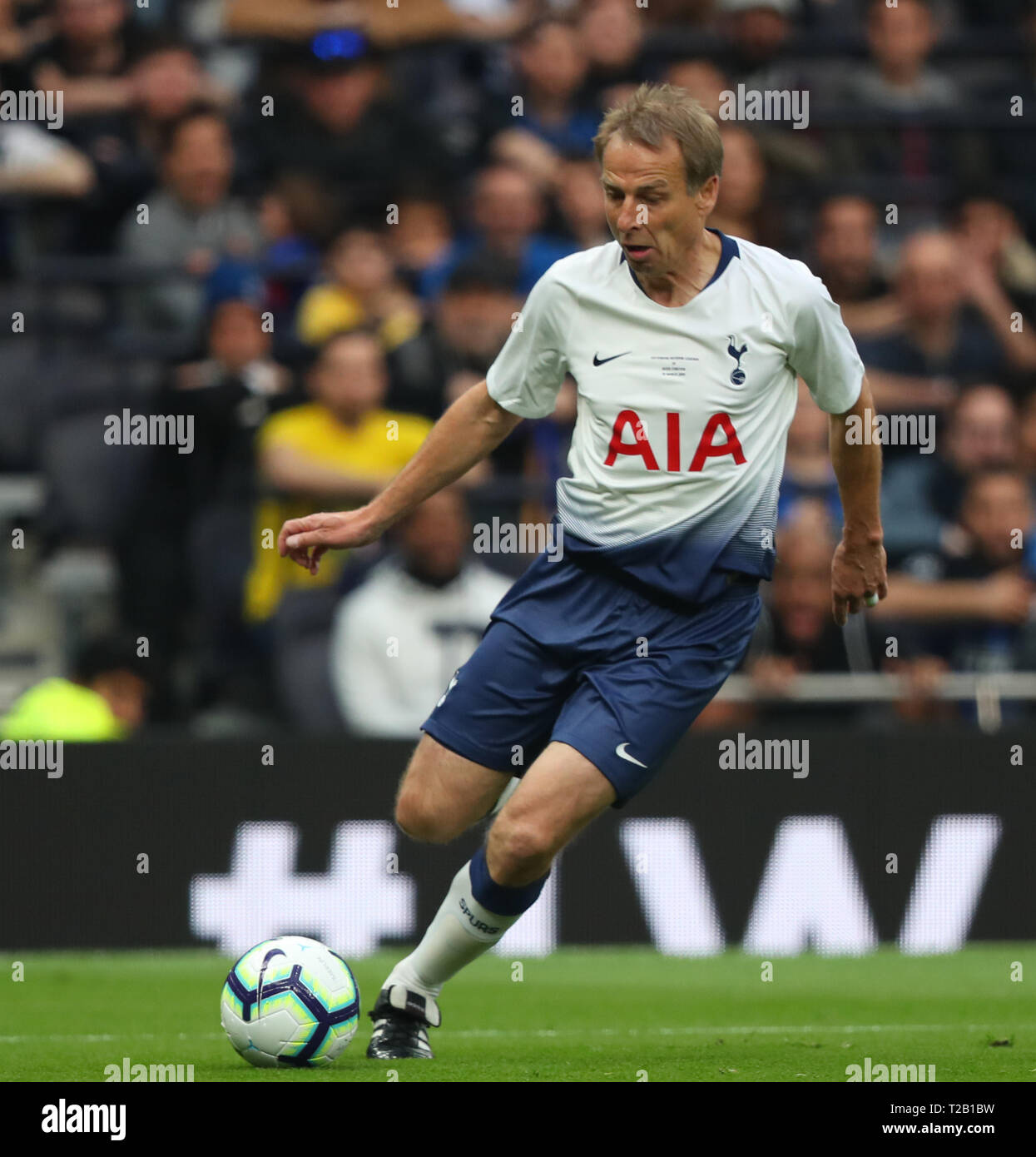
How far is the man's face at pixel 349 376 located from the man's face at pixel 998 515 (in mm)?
3197

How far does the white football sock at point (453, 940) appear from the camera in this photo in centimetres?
606

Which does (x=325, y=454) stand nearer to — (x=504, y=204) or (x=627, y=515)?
(x=504, y=204)

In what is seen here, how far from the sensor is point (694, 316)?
19.2 ft

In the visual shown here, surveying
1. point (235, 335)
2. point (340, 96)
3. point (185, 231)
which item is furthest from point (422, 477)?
point (340, 96)

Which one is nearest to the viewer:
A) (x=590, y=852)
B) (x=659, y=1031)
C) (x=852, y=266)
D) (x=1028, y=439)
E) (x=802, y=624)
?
(x=659, y=1031)

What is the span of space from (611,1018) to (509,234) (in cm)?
547

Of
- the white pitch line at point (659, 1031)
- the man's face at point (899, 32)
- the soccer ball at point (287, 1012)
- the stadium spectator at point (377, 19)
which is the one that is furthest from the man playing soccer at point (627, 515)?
the man's face at point (899, 32)

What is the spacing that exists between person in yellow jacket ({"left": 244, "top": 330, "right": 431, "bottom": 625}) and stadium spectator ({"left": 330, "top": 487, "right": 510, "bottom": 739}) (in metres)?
0.49

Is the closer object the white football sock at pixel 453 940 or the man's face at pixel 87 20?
the white football sock at pixel 453 940

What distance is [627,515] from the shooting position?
592 cm

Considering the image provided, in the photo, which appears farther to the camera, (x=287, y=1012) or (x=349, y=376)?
(x=349, y=376)

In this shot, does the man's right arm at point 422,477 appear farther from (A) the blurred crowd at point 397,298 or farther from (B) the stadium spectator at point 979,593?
(B) the stadium spectator at point 979,593
